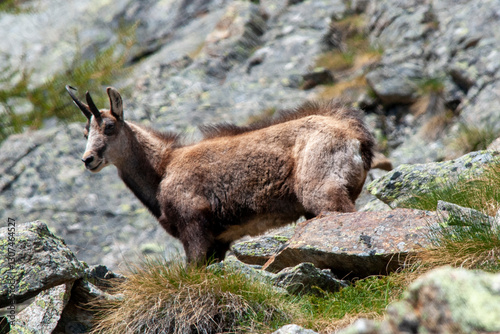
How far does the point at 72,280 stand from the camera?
→ 495cm

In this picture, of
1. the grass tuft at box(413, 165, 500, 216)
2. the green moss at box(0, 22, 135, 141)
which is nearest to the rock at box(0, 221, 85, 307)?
the grass tuft at box(413, 165, 500, 216)

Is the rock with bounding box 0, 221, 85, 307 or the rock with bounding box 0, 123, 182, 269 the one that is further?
the rock with bounding box 0, 123, 182, 269

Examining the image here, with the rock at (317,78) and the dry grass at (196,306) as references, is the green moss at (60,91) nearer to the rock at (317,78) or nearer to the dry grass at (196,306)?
the rock at (317,78)

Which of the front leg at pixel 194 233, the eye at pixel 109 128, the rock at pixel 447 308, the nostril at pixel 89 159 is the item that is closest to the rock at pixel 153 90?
the eye at pixel 109 128

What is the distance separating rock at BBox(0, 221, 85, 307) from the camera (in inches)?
179

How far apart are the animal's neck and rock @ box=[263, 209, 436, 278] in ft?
9.53

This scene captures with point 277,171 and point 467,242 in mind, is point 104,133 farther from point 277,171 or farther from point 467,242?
point 467,242

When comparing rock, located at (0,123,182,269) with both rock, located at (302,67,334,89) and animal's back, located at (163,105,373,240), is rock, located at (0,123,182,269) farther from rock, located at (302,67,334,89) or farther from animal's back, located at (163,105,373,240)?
rock, located at (302,67,334,89)

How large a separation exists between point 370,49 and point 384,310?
11.0 metres

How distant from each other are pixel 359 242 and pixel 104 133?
4.54m

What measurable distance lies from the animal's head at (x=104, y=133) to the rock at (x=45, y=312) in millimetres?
2885

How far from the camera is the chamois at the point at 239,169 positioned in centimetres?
649

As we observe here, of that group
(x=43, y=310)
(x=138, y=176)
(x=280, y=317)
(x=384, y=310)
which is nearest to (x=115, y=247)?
(x=138, y=176)

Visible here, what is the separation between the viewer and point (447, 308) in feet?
6.43
